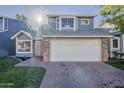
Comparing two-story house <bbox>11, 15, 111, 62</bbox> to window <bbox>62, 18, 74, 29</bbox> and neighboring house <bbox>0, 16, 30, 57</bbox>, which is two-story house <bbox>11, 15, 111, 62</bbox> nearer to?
window <bbox>62, 18, 74, 29</bbox>

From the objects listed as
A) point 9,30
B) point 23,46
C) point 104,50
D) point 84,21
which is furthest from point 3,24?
point 104,50

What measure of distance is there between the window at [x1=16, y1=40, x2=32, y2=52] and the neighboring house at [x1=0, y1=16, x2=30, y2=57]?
48cm

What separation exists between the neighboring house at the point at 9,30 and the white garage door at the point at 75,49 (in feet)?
14.0

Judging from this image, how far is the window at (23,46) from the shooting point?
17823mm

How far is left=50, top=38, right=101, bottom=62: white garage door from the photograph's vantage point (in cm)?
1555

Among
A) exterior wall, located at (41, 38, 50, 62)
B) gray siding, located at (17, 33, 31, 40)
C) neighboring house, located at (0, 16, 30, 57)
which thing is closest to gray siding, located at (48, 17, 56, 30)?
neighboring house, located at (0, 16, 30, 57)

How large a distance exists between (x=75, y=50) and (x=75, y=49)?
3.3 inches

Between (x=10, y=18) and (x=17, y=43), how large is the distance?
7.93 ft

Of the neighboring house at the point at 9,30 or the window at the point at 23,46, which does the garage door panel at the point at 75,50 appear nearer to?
the window at the point at 23,46

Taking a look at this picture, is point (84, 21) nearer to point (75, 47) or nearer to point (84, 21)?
point (84, 21)

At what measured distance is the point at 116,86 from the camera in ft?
23.1

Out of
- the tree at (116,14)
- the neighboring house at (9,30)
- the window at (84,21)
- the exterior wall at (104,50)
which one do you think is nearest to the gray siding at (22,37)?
the neighboring house at (9,30)
